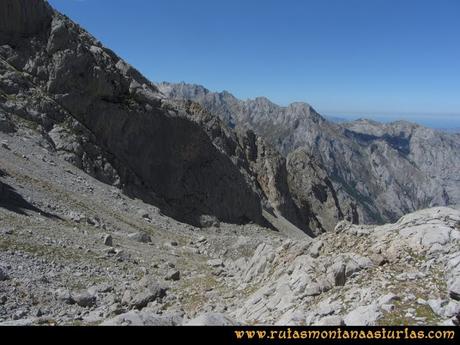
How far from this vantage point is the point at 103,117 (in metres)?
56.2

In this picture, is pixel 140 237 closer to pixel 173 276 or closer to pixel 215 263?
pixel 215 263

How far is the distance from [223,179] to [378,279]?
5184cm

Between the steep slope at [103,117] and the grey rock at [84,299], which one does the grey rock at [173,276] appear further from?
the steep slope at [103,117]

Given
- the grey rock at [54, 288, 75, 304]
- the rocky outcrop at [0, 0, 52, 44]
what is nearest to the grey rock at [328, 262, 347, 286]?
the grey rock at [54, 288, 75, 304]

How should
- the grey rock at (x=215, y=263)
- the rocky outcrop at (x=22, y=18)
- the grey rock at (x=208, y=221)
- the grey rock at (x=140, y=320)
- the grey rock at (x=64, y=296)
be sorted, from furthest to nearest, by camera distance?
the grey rock at (x=208, y=221) < the rocky outcrop at (x=22, y=18) < the grey rock at (x=215, y=263) < the grey rock at (x=64, y=296) < the grey rock at (x=140, y=320)

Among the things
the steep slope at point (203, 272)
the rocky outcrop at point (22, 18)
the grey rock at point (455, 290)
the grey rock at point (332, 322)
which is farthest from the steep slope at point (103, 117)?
Result: the grey rock at point (455, 290)

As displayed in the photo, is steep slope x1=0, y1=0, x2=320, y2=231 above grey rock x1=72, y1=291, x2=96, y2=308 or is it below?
above

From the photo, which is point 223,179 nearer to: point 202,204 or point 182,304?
point 202,204

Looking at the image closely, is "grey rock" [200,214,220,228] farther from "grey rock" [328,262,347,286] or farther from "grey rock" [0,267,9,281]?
"grey rock" [328,262,347,286]

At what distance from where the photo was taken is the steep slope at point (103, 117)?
4975 cm

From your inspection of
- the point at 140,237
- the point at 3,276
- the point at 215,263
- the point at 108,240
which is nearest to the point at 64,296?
the point at 3,276

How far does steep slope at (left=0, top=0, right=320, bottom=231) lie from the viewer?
163ft

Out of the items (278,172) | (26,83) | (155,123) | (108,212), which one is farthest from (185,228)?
(278,172)

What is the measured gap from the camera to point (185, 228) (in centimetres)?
5006
